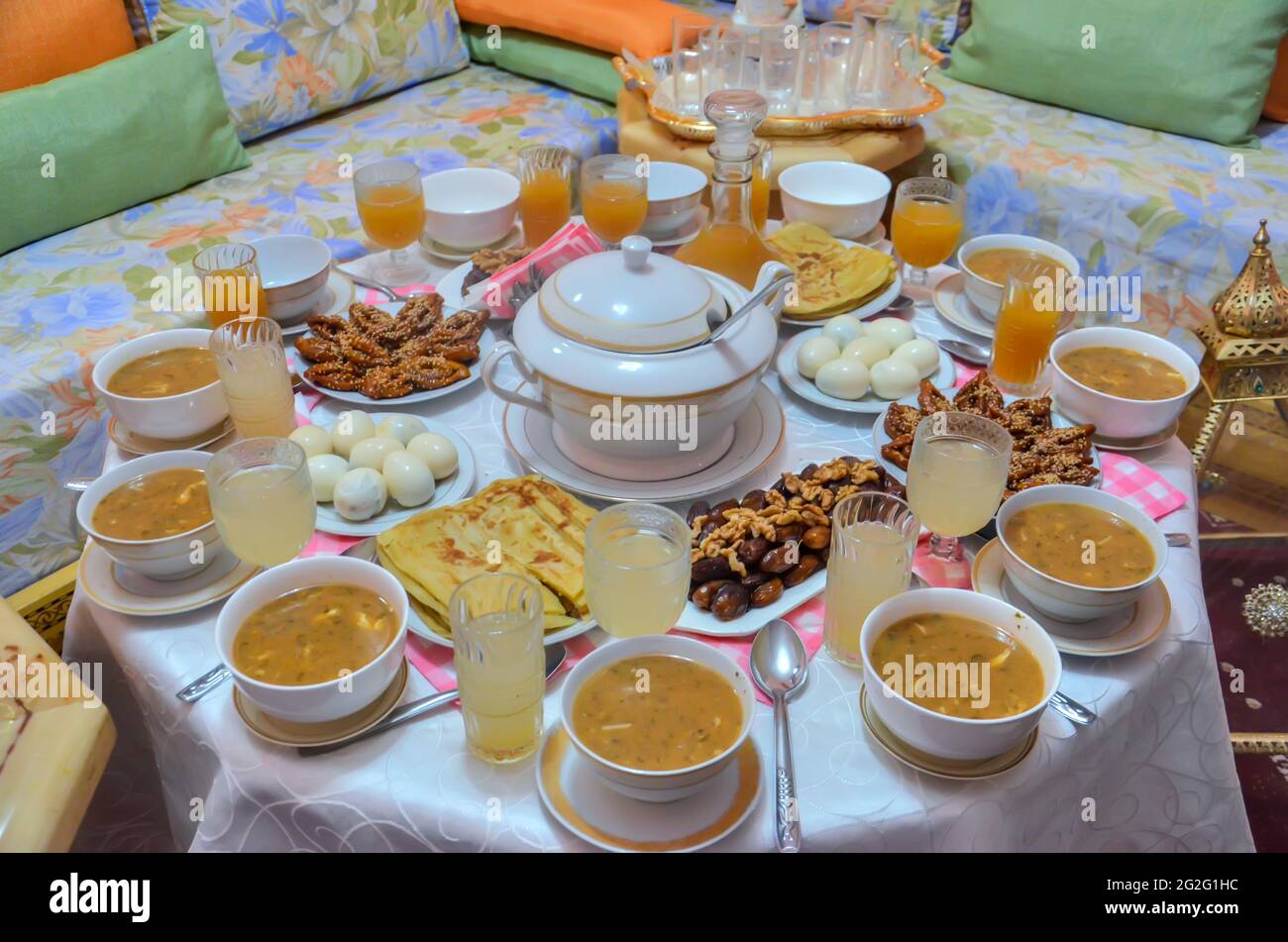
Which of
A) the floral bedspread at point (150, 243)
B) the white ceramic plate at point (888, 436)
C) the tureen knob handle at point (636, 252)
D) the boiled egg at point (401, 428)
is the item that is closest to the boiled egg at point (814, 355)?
the white ceramic plate at point (888, 436)

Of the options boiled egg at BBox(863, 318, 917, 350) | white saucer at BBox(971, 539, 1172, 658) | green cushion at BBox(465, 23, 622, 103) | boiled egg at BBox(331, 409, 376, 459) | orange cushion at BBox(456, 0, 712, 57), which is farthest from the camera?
green cushion at BBox(465, 23, 622, 103)

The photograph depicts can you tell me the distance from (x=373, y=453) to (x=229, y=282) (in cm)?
45

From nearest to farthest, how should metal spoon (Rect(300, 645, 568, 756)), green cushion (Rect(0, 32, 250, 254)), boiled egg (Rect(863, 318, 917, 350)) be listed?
metal spoon (Rect(300, 645, 568, 756)) < boiled egg (Rect(863, 318, 917, 350)) < green cushion (Rect(0, 32, 250, 254))

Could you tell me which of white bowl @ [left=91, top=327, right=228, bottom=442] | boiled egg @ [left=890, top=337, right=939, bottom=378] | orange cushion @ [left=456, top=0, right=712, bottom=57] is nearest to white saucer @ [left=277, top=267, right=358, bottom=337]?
white bowl @ [left=91, top=327, right=228, bottom=442]

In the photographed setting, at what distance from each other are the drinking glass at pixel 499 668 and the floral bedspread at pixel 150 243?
1383 millimetres

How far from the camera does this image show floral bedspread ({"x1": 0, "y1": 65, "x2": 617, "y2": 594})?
2.08 meters

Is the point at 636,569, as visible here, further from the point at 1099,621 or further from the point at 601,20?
the point at 601,20

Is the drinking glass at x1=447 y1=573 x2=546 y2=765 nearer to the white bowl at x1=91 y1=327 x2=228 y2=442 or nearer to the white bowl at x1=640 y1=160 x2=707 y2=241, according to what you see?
the white bowl at x1=91 y1=327 x2=228 y2=442

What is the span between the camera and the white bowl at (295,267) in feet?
5.84

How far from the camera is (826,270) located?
1843 millimetres

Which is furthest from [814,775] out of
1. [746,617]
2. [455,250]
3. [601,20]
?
[601,20]

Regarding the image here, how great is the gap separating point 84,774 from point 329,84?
2444 mm

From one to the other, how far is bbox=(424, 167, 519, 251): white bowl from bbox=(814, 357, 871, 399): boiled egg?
0.74 metres

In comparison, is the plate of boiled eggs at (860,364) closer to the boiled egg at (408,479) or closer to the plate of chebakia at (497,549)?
the plate of chebakia at (497,549)
